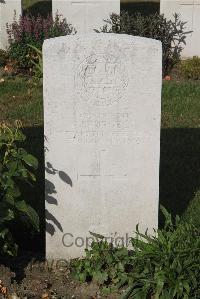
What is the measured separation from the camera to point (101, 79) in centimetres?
476

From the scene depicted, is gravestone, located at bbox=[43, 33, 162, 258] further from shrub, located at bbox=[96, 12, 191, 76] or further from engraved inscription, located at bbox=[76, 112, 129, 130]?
shrub, located at bbox=[96, 12, 191, 76]

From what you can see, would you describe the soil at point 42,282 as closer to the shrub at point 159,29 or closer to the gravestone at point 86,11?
the shrub at point 159,29

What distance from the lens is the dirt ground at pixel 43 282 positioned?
4.61 m

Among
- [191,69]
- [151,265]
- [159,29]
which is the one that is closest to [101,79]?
[151,265]

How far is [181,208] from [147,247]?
1370mm

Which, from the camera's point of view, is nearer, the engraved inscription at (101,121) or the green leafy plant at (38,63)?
the engraved inscription at (101,121)

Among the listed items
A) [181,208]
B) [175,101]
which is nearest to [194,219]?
[181,208]

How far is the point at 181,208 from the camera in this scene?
601cm

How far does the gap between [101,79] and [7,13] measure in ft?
22.6

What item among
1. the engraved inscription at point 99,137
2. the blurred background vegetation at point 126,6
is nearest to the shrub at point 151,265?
the engraved inscription at point 99,137

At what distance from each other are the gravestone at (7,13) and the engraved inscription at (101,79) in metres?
6.80

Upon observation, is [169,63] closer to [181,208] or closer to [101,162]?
[181,208]

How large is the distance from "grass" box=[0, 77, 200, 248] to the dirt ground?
426mm

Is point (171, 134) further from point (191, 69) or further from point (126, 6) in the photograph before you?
point (126, 6)
